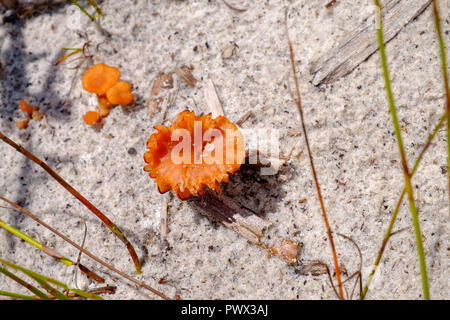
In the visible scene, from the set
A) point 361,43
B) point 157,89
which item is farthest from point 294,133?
point 157,89

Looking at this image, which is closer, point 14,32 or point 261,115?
point 261,115

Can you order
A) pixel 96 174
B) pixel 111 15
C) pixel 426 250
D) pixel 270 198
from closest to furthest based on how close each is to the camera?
1. pixel 426 250
2. pixel 270 198
3. pixel 96 174
4. pixel 111 15

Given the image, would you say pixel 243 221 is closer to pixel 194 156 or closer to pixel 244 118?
pixel 194 156

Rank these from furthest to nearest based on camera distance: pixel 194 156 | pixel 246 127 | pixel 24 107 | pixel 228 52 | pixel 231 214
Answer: pixel 24 107
pixel 228 52
pixel 246 127
pixel 231 214
pixel 194 156

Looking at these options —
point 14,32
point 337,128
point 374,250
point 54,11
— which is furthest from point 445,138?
point 14,32

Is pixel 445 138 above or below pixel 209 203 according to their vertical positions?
above

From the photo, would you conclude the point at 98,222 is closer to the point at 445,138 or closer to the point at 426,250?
the point at 426,250

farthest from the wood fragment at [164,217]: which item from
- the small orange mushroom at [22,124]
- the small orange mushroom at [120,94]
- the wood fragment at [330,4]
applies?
the wood fragment at [330,4]
